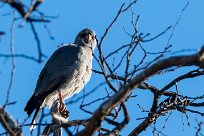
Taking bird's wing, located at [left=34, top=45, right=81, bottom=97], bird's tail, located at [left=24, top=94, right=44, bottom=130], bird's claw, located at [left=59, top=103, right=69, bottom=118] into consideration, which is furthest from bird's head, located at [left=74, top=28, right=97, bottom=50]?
bird's claw, located at [left=59, top=103, right=69, bottom=118]

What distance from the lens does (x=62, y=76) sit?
8.88m

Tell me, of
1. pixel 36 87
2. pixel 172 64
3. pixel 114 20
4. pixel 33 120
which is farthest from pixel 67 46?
pixel 172 64

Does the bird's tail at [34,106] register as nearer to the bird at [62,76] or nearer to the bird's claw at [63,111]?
the bird at [62,76]

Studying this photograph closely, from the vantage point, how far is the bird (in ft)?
28.1

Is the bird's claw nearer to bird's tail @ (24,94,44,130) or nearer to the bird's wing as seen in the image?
bird's tail @ (24,94,44,130)

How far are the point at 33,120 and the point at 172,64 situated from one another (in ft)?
15.7

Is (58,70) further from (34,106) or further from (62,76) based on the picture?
(34,106)

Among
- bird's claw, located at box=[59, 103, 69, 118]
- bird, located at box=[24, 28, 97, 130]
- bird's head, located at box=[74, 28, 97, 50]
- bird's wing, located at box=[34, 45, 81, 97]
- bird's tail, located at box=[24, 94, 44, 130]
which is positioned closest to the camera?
bird's claw, located at box=[59, 103, 69, 118]

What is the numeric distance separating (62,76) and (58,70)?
0.18 m

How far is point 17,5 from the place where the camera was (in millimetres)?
3068

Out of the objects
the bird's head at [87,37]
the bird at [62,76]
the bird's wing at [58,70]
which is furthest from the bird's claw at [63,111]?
the bird's head at [87,37]

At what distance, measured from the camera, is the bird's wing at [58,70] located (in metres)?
8.69

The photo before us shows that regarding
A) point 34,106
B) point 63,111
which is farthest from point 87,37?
point 63,111

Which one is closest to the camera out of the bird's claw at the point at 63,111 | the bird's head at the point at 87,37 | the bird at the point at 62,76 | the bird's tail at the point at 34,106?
the bird's claw at the point at 63,111
